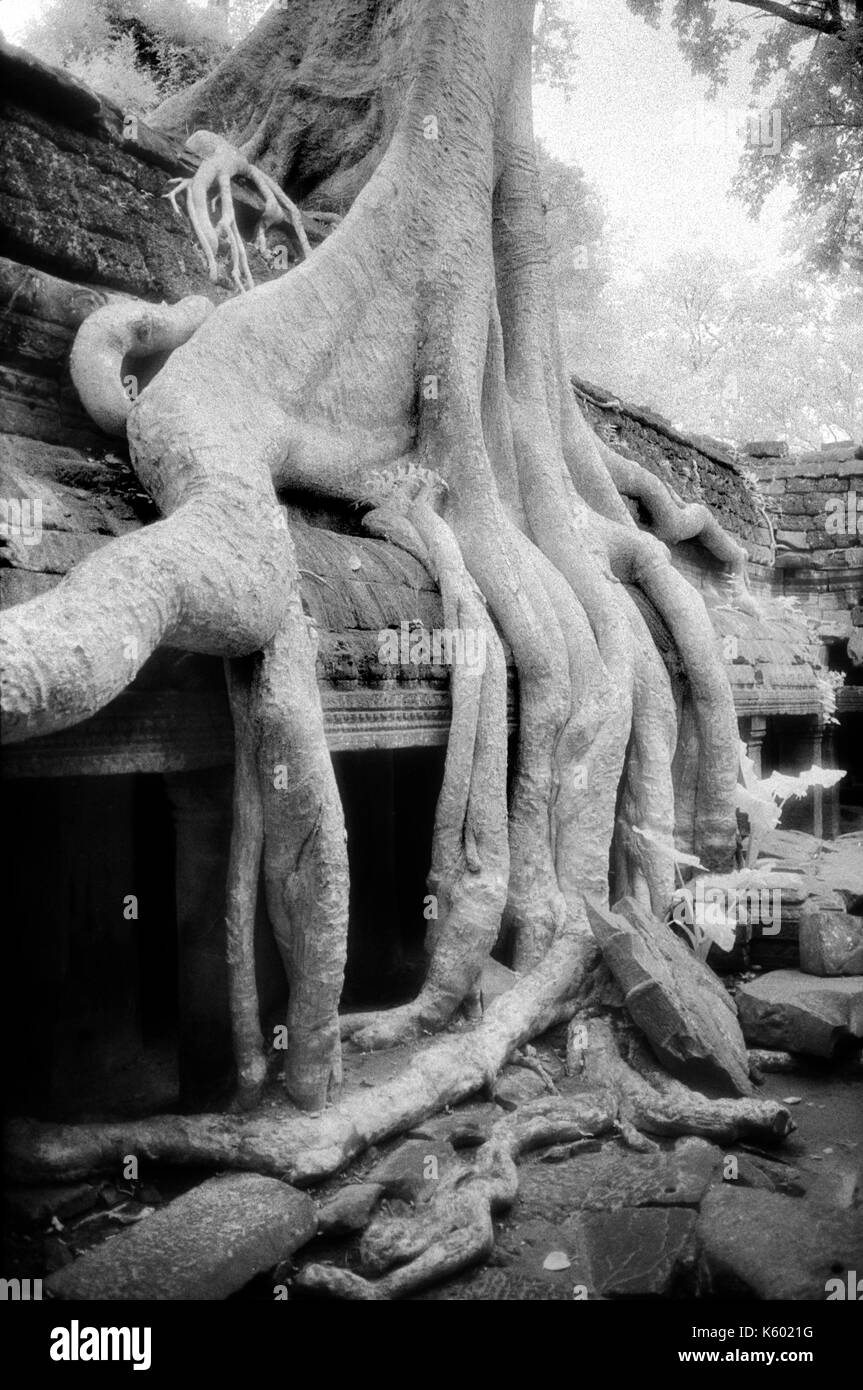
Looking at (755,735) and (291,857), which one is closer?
(291,857)

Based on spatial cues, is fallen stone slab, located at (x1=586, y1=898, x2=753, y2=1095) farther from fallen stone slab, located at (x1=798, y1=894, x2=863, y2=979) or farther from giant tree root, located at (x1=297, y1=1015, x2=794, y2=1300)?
fallen stone slab, located at (x1=798, y1=894, x2=863, y2=979)

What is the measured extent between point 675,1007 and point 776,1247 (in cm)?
108

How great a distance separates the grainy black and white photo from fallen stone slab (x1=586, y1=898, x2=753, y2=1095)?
0.02m

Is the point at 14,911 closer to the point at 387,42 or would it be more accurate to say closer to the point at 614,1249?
the point at 614,1249

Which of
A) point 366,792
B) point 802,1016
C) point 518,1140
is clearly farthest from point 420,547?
point 802,1016

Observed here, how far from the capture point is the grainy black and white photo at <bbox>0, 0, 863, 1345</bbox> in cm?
222

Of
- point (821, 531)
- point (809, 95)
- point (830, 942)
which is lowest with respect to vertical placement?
point (830, 942)

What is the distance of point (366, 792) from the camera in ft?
13.2

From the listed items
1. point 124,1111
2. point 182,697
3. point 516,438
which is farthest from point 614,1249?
point 516,438

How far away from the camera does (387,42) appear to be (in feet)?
16.9

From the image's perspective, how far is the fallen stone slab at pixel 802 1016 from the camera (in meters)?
3.48

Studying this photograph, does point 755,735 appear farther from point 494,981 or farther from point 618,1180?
point 618,1180

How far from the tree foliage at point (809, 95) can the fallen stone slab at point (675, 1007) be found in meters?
7.31

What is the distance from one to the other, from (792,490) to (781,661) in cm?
455
